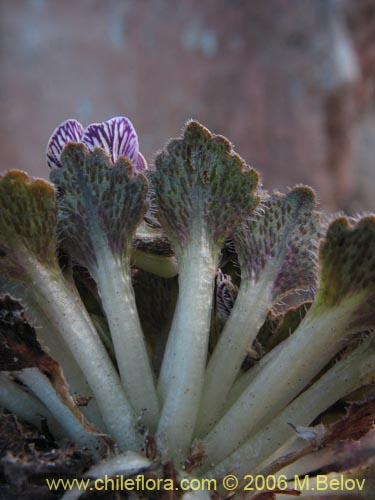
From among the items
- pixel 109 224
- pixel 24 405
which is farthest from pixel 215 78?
pixel 24 405

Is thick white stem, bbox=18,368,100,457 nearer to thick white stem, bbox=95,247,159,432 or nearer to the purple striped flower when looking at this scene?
thick white stem, bbox=95,247,159,432

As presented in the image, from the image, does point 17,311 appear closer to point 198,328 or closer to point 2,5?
point 198,328

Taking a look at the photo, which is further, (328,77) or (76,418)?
(328,77)

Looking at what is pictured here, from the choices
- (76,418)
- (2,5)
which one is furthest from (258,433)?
(2,5)

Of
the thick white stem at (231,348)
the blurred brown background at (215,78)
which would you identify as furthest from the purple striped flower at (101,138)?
the blurred brown background at (215,78)

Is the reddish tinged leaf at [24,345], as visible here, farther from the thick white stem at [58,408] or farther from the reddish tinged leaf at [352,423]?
the reddish tinged leaf at [352,423]

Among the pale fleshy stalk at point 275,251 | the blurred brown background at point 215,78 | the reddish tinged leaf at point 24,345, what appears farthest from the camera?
the blurred brown background at point 215,78

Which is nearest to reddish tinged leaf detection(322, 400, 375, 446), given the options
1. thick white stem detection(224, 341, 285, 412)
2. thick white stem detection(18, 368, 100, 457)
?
thick white stem detection(224, 341, 285, 412)

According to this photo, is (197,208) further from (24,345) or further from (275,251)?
(24,345)
